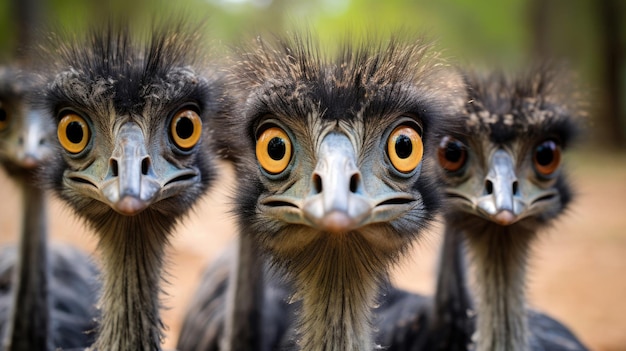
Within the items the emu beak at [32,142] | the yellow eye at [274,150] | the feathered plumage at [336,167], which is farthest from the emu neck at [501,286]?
the emu beak at [32,142]

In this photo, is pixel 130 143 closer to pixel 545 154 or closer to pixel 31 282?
pixel 31 282

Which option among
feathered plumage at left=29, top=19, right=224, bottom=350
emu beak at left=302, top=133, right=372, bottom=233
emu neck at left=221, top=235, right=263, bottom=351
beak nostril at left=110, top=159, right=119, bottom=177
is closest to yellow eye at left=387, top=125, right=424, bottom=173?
emu beak at left=302, top=133, right=372, bottom=233

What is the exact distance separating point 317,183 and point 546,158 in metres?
1.52

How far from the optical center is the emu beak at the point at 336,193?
1836mm

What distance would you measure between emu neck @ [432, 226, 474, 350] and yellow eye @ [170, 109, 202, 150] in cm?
158

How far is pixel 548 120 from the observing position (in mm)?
3010

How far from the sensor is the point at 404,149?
2211mm

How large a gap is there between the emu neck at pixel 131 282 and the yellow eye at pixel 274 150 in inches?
25.4

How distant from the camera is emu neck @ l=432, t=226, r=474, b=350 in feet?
11.7

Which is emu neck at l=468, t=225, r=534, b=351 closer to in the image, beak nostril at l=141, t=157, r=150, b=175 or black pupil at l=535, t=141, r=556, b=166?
black pupil at l=535, t=141, r=556, b=166

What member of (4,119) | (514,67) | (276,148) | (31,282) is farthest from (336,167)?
(4,119)

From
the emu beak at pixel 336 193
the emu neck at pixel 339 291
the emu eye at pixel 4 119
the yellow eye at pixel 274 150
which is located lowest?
the emu neck at pixel 339 291

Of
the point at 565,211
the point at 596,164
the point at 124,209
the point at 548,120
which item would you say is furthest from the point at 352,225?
the point at 596,164

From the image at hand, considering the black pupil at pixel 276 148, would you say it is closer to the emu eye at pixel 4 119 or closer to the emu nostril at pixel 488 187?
the emu nostril at pixel 488 187
